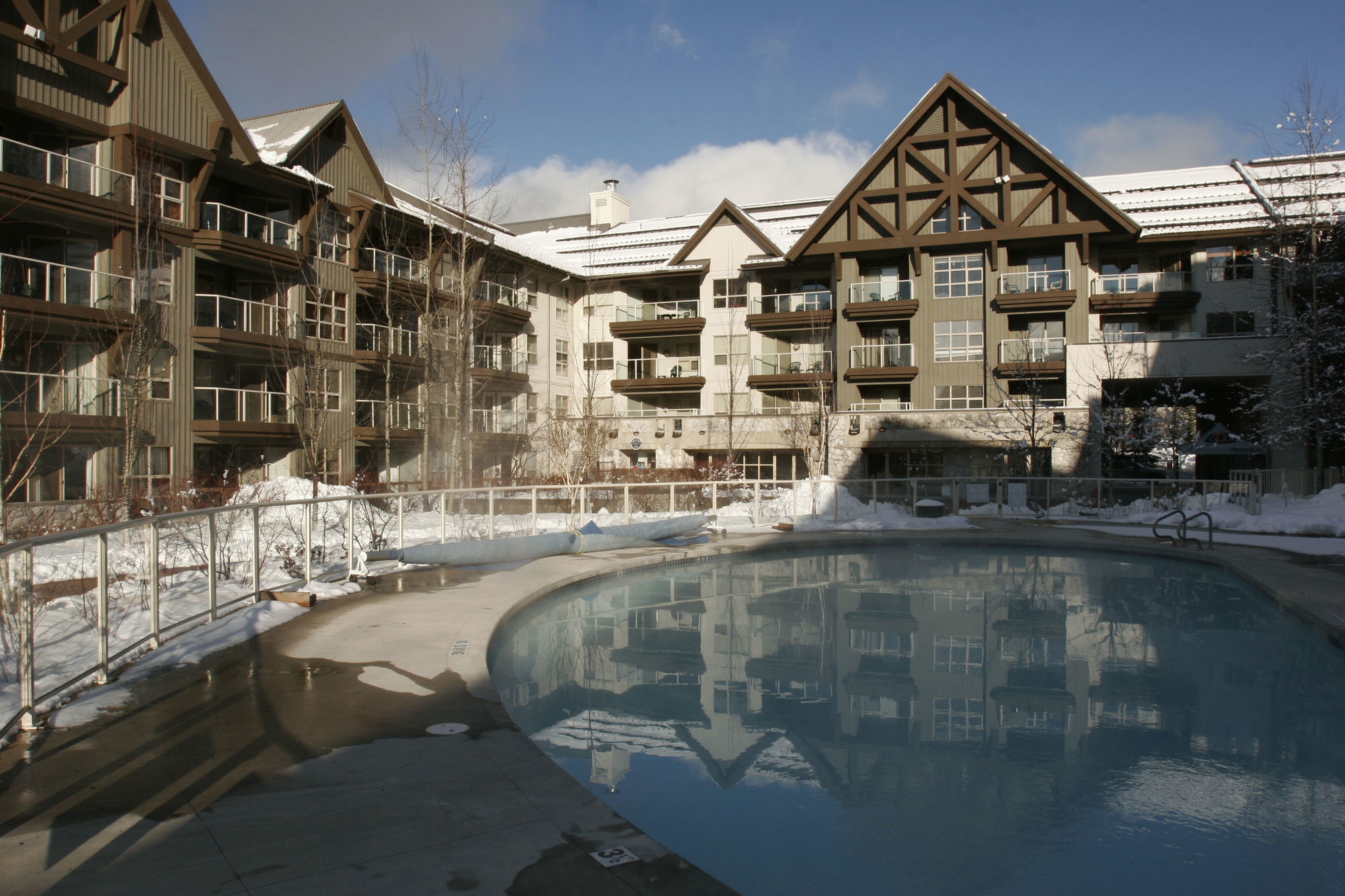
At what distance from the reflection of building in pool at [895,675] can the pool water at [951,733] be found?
0.04 meters

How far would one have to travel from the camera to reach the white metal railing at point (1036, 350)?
36844mm

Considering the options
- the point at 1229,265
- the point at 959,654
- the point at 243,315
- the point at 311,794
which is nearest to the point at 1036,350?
the point at 1229,265

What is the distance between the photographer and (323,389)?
29312 mm

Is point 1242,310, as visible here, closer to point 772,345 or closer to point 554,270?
point 772,345

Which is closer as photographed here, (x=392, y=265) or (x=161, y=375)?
(x=161, y=375)

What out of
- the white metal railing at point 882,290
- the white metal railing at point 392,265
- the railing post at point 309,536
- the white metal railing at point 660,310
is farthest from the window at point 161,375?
the white metal railing at point 882,290

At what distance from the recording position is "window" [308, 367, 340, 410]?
1147 inches

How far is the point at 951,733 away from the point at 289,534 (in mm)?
9407

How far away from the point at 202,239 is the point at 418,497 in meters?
17.6

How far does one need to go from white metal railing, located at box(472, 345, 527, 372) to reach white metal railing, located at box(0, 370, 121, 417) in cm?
1455

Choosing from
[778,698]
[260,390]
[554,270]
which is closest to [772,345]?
[554,270]

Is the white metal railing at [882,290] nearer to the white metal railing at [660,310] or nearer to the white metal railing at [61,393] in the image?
the white metal railing at [660,310]

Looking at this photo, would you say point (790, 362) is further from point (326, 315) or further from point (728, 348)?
point (326, 315)

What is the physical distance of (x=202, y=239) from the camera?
88.0ft
